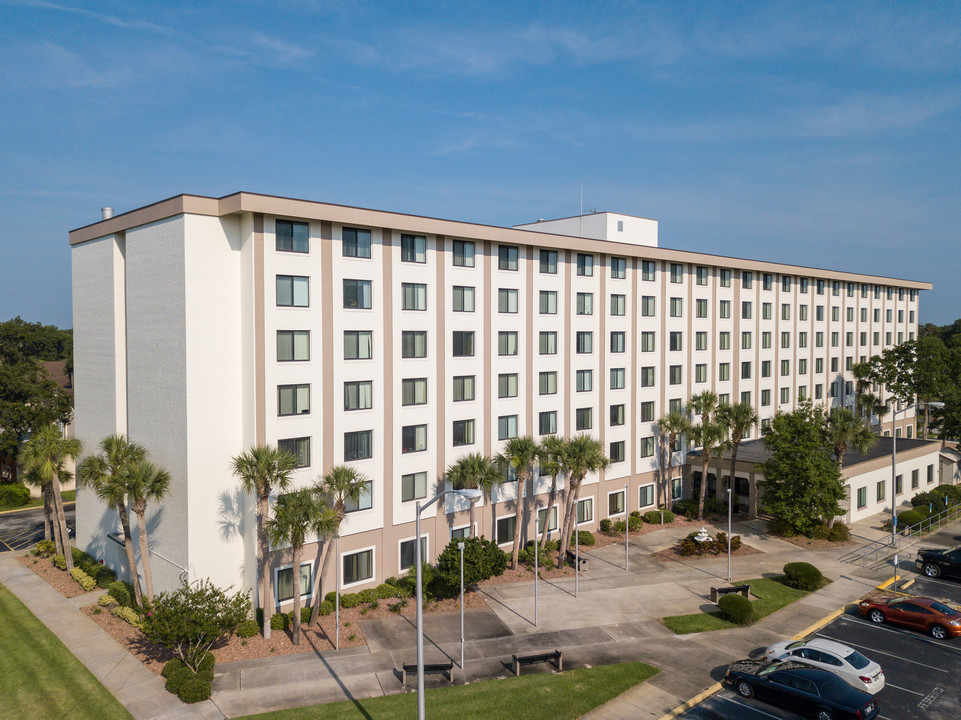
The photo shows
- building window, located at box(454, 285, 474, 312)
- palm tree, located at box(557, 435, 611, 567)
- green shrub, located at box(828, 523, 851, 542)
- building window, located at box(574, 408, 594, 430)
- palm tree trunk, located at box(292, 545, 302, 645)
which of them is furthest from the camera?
building window, located at box(574, 408, 594, 430)

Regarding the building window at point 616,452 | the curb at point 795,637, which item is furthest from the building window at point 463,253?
the curb at point 795,637

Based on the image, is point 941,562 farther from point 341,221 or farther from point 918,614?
point 341,221

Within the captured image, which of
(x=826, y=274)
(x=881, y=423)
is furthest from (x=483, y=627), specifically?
(x=881, y=423)

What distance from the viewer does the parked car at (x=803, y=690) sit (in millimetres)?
21406

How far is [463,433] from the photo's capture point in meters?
39.4

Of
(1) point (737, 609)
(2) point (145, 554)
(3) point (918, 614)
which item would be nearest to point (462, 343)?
(2) point (145, 554)

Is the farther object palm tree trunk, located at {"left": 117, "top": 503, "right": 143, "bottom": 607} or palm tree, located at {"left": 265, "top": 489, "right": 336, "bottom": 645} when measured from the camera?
palm tree trunk, located at {"left": 117, "top": 503, "right": 143, "bottom": 607}

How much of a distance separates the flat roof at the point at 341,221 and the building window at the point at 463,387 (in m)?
8.50

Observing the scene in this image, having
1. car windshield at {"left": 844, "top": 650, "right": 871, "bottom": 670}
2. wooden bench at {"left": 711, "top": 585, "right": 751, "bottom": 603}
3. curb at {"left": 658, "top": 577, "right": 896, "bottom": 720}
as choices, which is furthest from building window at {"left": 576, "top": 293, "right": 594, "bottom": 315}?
car windshield at {"left": 844, "top": 650, "right": 871, "bottom": 670}

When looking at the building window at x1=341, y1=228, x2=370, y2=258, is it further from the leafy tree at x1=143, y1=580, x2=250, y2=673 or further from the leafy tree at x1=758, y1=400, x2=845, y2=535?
the leafy tree at x1=758, y1=400, x2=845, y2=535

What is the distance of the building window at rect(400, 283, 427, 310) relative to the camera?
119 feet

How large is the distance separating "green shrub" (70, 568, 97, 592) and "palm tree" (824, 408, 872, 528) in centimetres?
4744

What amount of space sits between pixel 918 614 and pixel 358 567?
88.8 ft

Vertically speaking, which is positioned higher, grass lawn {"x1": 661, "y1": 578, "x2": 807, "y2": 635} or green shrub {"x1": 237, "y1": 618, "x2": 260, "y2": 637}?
green shrub {"x1": 237, "y1": 618, "x2": 260, "y2": 637}
